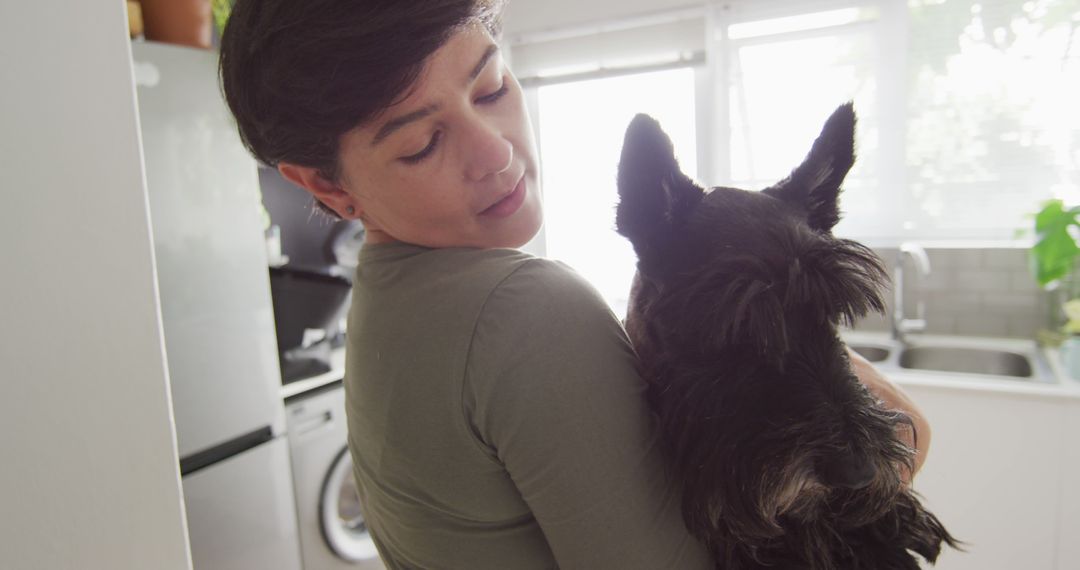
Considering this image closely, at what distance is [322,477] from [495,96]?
7.79 feet

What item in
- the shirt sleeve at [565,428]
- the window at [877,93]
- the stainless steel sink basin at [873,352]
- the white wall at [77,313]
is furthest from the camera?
the stainless steel sink basin at [873,352]

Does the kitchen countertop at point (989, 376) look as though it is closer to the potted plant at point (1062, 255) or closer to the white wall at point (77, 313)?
the potted plant at point (1062, 255)

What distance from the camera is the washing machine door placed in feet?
8.77

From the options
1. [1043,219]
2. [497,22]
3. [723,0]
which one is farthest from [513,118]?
[723,0]

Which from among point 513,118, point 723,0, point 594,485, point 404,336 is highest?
point 723,0

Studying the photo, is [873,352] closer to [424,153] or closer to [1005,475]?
[1005,475]

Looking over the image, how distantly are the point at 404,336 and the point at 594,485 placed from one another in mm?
271

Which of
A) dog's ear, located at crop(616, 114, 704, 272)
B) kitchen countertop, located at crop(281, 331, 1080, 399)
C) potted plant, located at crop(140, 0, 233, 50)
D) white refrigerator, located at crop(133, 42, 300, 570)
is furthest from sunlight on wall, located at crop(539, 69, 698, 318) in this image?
dog's ear, located at crop(616, 114, 704, 272)

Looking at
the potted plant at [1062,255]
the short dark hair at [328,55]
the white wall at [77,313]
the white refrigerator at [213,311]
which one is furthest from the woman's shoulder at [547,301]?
the potted plant at [1062,255]

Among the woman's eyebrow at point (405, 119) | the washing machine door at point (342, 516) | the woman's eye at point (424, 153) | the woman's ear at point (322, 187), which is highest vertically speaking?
the woman's eyebrow at point (405, 119)

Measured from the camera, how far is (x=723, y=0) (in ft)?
10.8

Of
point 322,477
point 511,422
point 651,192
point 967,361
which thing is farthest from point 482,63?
point 967,361

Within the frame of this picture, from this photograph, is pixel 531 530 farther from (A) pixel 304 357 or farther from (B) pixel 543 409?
(A) pixel 304 357

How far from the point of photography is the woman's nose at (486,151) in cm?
73
